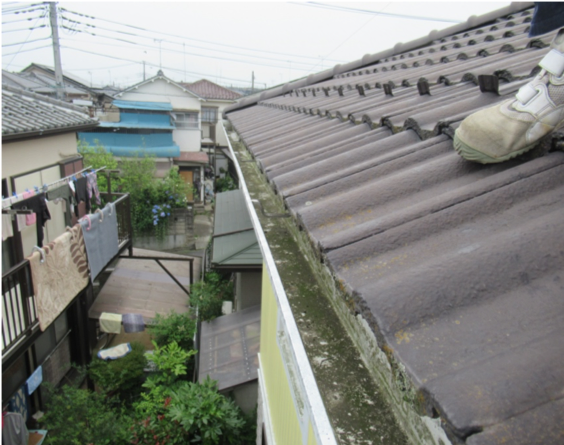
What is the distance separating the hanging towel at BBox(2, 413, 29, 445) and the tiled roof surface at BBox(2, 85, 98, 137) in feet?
17.7

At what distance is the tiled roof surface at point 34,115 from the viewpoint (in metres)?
9.14

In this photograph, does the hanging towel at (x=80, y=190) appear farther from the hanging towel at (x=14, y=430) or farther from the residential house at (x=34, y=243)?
the hanging towel at (x=14, y=430)

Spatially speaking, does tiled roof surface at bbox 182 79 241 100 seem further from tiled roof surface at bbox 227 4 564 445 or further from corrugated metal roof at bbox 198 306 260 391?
tiled roof surface at bbox 227 4 564 445

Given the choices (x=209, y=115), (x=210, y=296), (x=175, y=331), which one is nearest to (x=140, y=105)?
(x=209, y=115)

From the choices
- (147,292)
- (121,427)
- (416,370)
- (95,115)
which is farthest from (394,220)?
(95,115)

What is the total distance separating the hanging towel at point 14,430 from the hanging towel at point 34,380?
841 millimetres

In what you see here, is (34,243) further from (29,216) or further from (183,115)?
(183,115)

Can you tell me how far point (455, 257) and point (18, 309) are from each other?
776cm

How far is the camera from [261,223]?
3.21 metres

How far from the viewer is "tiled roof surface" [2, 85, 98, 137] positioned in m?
9.14

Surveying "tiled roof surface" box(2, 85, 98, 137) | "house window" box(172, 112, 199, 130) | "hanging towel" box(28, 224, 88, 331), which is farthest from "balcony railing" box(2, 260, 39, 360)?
"house window" box(172, 112, 199, 130)

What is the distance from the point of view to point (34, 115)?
409 inches

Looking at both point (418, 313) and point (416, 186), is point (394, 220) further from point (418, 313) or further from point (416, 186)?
point (418, 313)

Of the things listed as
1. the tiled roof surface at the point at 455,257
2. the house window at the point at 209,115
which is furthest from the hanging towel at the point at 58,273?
the house window at the point at 209,115
